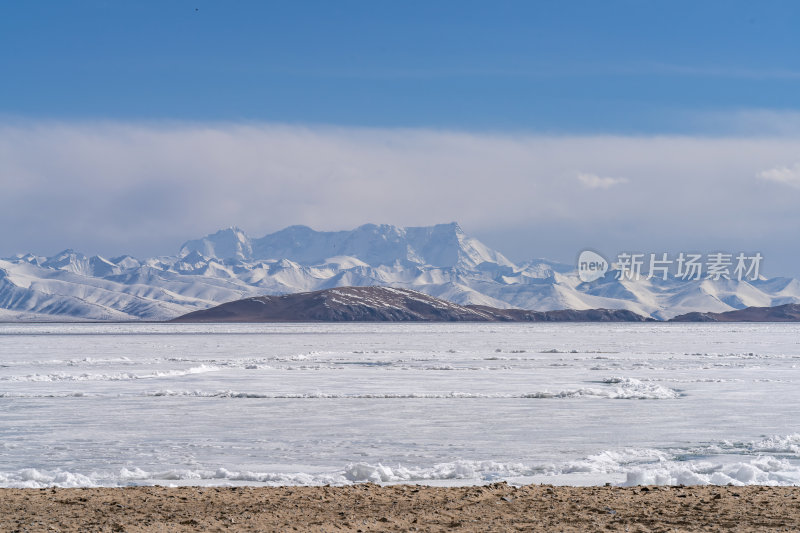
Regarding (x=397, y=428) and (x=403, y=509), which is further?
(x=397, y=428)

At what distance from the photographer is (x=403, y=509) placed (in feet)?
34.4

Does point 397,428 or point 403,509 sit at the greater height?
point 403,509

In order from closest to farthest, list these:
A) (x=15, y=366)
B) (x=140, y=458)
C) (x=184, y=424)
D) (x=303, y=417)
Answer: (x=140, y=458) → (x=184, y=424) → (x=303, y=417) → (x=15, y=366)

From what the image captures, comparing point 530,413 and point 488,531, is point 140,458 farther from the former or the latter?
point 530,413

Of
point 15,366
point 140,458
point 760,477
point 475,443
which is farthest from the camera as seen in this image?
point 15,366

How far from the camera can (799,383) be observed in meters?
30.5

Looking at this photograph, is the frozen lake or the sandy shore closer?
the sandy shore

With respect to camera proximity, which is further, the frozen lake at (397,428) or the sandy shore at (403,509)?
the frozen lake at (397,428)

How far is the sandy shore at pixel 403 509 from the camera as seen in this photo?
31.4ft

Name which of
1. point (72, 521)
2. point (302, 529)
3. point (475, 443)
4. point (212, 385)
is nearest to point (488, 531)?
point (302, 529)

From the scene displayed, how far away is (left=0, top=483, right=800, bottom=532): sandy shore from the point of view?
9.58 metres

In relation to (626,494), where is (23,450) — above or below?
below

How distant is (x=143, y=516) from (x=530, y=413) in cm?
1320

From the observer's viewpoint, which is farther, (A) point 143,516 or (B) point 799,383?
(B) point 799,383
